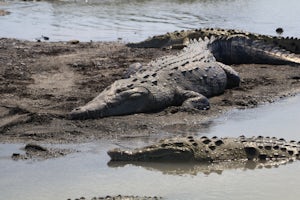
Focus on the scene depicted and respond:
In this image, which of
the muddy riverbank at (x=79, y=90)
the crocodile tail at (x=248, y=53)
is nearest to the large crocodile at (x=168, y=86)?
the muddy riverbank at (x=79, y=90)

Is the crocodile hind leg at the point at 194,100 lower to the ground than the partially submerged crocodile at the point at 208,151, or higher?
lower

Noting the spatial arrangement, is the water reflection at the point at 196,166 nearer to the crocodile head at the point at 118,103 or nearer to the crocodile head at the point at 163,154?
the crocodile head at the point at 163,154

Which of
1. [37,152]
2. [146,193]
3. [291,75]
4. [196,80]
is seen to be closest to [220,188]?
[146,193]

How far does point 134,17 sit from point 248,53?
Answer: 26.4 feet

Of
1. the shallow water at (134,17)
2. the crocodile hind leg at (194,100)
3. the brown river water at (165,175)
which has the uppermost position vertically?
the brown river water at (165,175)

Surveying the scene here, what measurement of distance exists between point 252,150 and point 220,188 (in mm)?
837

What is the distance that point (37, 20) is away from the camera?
1827 centimetres

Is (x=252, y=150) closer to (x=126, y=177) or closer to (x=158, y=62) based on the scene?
(x=126, y=177)

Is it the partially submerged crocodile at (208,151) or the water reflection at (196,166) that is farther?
the partially submerged crocodile at (208,151)

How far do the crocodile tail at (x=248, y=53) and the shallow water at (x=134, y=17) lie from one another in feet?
12.1

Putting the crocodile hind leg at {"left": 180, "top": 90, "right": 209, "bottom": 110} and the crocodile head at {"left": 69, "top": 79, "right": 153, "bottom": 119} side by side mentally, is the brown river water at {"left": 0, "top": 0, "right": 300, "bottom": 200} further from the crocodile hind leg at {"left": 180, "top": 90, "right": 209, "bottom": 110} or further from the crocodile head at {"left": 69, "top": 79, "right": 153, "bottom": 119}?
the crocodile head at {"left": 69, "top": 79, "right": 153, "bottom": 119}

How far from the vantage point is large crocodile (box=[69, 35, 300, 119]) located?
7734mm

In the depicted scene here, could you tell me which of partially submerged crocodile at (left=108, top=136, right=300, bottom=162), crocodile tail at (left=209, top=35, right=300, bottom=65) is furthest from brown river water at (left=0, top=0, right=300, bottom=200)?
crocodile tail at (left=209, top=35, right=300, bottom=65)

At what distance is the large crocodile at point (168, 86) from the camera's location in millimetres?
7734
